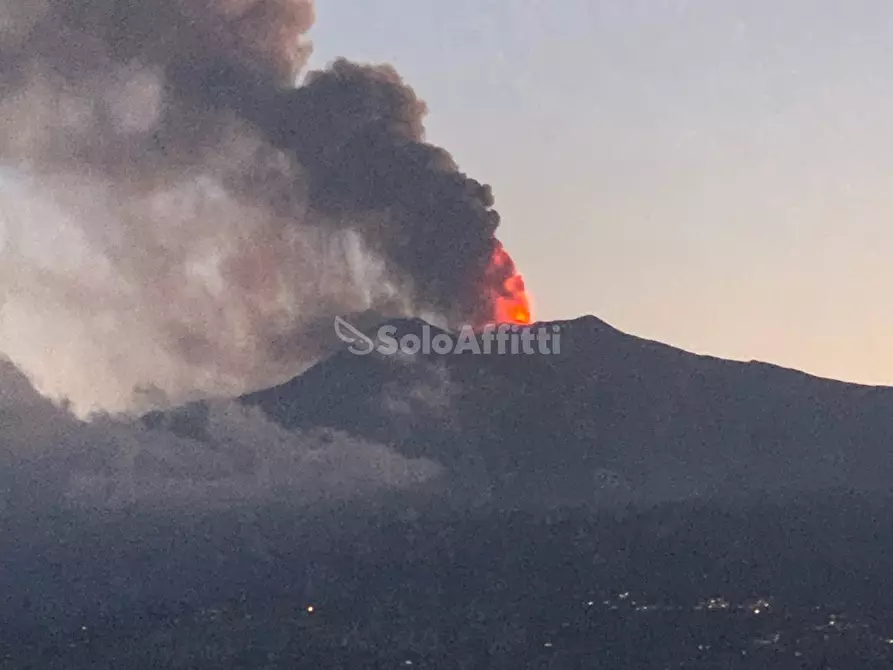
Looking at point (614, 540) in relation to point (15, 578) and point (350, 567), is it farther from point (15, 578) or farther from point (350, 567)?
point (15, 578)

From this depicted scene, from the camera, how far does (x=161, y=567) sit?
17625 cm

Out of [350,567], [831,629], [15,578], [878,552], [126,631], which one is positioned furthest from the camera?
[15,578]

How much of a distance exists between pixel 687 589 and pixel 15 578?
116033mm

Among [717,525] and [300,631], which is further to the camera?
[717,525]

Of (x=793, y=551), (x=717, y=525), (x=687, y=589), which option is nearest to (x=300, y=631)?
(x=687, y=589)

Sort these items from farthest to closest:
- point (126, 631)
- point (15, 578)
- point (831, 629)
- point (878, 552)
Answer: point (15, 578)
point (878, 552)
point (126, 631)
point (831, 629)

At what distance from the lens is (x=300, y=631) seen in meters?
95.4

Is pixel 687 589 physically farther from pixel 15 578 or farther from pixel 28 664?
pixel 15 578

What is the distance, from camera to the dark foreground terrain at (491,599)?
257ft

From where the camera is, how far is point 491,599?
108938mm

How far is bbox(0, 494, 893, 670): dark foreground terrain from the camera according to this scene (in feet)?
257

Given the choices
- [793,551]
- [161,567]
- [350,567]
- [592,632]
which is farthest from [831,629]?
[161,567]

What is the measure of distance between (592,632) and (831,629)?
64.0ft

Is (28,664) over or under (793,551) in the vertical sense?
under
